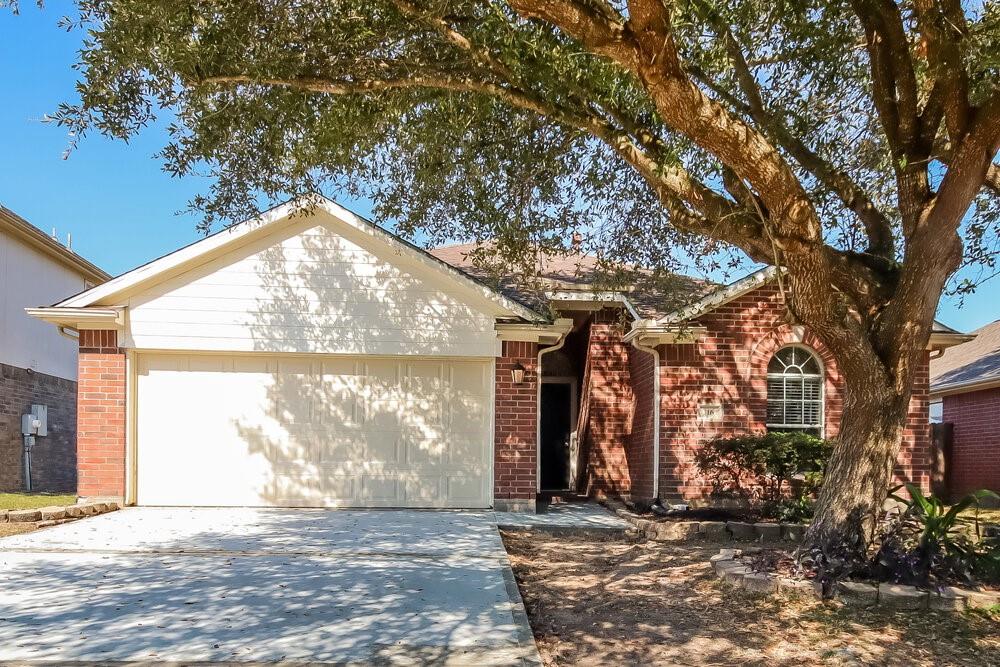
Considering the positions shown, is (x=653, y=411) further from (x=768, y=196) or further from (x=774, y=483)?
(x=768, y=196)

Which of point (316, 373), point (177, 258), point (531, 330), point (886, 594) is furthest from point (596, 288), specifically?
point (177, 258)

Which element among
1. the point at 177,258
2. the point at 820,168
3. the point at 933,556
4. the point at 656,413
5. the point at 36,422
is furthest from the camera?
the point at 36,422

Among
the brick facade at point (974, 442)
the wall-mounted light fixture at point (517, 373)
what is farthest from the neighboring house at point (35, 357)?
the brick facade at point (974, 442)

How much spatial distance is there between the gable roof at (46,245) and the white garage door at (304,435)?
5611 millimetres

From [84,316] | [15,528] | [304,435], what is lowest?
[15,528]

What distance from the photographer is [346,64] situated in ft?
22.1

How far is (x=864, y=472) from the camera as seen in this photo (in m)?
5.81

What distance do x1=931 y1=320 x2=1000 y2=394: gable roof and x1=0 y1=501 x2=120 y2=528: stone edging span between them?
52.8 ft

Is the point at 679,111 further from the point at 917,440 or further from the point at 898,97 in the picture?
the point at 917,440

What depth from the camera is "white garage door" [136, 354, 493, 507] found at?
10078 mm

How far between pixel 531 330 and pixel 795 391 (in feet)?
14.7

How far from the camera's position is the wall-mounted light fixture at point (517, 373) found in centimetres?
1015

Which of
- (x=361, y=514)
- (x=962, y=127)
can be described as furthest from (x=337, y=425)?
(x=962, y=127)

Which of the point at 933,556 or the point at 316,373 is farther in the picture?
the point at 316,373
